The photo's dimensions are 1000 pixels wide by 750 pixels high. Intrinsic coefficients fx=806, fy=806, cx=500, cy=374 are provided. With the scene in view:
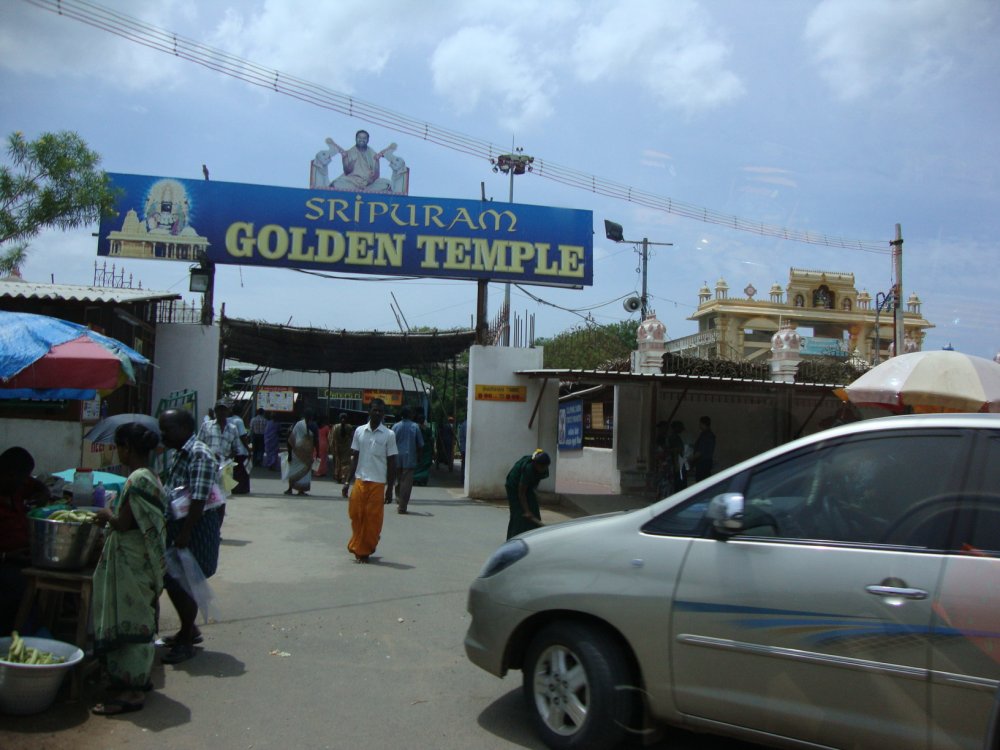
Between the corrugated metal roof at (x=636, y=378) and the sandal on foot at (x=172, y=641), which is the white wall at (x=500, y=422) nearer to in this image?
the corrugated metal roof at (x=636, y=378)

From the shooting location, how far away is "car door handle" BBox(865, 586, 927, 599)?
10.1 ft

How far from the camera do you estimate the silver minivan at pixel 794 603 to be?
3033mm

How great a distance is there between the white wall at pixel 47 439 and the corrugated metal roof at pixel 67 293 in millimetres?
1735

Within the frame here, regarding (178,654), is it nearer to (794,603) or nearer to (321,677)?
(321,677)

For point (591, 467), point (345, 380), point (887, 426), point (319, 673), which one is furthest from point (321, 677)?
point (345, 380)

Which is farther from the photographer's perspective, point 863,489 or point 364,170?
point 364,170

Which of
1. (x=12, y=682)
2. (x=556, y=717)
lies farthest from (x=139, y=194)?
(x=556, y=717)

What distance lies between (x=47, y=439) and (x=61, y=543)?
24.4 ft

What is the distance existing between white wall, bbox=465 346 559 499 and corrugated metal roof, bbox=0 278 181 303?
5922 mm

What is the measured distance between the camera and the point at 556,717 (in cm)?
398

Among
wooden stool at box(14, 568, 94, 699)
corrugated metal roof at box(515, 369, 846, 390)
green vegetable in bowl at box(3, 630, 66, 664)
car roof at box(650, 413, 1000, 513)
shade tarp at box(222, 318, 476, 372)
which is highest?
shade tarp at box(222, 318, 476, 372)

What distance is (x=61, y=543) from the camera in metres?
4.57

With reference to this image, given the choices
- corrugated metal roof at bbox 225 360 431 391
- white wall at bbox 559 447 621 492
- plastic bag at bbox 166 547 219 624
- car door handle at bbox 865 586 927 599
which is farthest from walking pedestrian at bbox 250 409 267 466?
corrugated metal roof at bbox 225 360 431 391

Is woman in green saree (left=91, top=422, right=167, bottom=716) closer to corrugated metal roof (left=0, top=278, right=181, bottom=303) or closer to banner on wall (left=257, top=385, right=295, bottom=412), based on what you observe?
corrugated metal roof (left=0, top=278, right=181, bottom=303)
